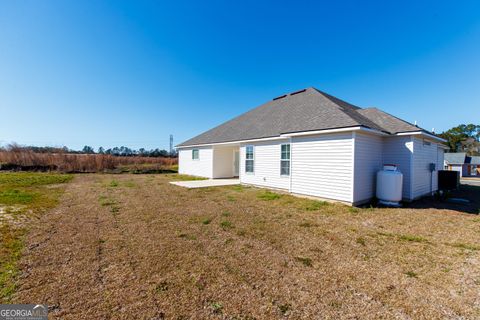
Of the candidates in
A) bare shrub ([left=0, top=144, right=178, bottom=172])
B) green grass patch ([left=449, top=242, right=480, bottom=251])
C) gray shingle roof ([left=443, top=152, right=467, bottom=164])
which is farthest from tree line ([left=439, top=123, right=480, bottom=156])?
bare shrub ([left=0, top=144, right=178, bottom=172])

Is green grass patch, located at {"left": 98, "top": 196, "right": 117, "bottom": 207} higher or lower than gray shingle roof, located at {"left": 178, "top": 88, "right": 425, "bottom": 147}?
lower

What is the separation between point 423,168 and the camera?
883 centimetres

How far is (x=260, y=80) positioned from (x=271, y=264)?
52.3ft

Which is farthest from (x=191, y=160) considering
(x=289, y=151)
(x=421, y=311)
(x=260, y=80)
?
(x=421, y=311)

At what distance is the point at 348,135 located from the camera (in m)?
6.97

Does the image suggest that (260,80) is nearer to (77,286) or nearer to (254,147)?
(254,147)

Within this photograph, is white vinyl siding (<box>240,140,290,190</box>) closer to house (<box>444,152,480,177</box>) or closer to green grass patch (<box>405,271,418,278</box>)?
green grass patch (<box>405,271,418,278</box>)

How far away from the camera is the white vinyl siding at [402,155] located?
25.5 ft

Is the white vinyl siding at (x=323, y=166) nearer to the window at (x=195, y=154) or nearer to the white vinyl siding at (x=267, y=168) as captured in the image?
the white vinyl siding at (x=267, y=168)

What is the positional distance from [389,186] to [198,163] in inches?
497

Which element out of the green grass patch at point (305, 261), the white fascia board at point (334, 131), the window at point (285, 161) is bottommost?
the green grass patch at point (305, 261)

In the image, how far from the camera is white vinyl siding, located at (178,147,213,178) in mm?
14853

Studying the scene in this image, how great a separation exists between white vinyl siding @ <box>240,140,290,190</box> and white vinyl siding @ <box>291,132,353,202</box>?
0.97m

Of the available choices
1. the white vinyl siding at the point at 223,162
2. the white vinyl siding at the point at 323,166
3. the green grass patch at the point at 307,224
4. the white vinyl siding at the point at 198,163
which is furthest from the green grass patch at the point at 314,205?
the white vinyl siding at the point at 198,163
